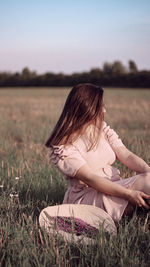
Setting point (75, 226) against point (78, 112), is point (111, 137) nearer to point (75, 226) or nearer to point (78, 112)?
point (78, 112)

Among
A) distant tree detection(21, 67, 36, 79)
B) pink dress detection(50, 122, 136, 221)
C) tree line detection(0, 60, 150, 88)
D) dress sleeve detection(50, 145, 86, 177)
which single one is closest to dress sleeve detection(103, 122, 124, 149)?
pink dress detection(50, 122, 136, 221)

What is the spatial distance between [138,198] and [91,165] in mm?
468

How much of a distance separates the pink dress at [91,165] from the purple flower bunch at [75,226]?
0.18 meters

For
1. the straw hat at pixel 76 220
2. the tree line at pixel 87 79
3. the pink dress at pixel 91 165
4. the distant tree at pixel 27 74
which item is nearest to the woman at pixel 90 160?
the pink dress at pixel 91 165

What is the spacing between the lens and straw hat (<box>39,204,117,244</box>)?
2135 mm

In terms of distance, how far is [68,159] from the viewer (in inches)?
94.8

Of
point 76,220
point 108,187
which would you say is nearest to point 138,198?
point 108,187

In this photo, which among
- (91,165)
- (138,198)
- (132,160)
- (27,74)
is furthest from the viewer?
(27,74)

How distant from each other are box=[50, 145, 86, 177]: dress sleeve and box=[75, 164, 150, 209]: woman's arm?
0.04 m

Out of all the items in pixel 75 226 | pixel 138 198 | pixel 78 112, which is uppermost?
pixel 78 112

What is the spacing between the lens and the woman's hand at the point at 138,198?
223 centimetres

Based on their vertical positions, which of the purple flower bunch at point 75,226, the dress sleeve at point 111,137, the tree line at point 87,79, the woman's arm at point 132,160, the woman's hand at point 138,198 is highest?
the tree line at point 87,79

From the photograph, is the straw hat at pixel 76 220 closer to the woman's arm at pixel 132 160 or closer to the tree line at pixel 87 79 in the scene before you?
the woman's arm at pixel 132 160

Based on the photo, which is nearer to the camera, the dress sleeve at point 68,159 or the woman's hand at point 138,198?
the woman's hand at point 138,198
